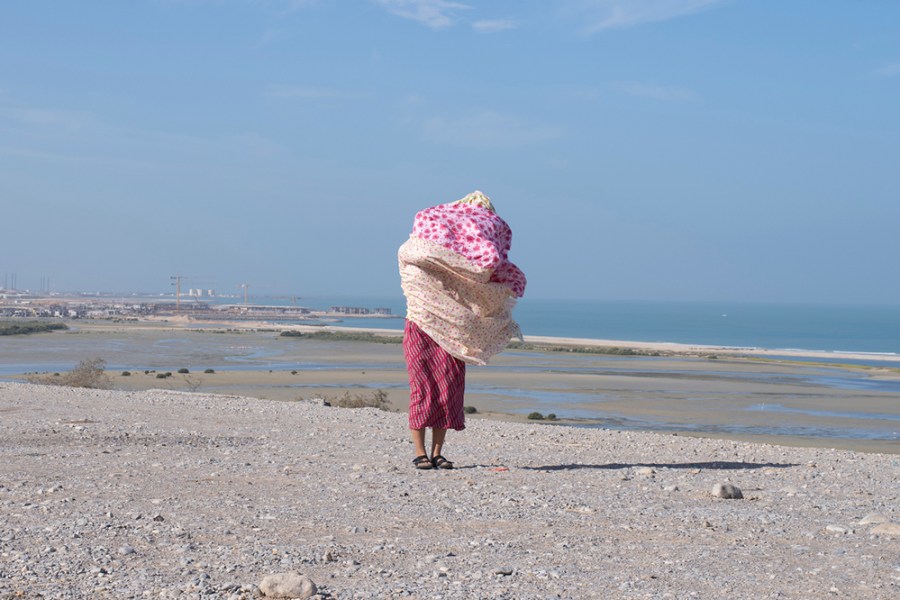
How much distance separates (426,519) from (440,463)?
2.76 meters

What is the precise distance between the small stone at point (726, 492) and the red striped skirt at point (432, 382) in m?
2.33

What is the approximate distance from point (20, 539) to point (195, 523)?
1.01m

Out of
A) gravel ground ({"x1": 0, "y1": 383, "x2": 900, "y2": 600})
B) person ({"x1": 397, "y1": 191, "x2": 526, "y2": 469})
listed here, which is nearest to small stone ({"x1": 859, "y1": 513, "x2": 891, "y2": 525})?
gravel ground ({"x1": 0, "y1": 383, "x2": 900, "y2": 600})

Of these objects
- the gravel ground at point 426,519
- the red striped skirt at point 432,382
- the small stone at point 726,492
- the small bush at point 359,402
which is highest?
the red striped skirt at point 432,382

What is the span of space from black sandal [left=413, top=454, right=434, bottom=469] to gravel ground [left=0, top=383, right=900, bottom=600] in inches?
5.6

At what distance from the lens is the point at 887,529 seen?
702 cm

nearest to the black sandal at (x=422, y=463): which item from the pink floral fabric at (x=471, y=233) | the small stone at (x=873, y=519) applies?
the pink floral fabric at (x=471, y=233)

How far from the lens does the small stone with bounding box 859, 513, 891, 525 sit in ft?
24.0

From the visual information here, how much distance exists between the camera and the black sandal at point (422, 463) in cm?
971

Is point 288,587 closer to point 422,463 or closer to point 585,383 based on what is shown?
point 422,463

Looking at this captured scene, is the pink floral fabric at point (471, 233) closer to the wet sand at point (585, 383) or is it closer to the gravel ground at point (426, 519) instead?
the gravel ground at point (426, 519)

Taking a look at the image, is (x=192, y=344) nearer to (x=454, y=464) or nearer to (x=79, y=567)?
(x=454, y=464)

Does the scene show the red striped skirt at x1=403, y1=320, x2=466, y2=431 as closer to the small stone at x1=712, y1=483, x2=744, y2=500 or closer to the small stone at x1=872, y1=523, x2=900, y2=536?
the small stone at x1=712, y1=483, x2=744, y2=500

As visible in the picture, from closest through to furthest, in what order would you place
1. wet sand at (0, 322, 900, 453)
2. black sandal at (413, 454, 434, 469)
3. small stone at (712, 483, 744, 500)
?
small stone at (712, 483, 744, 500)
black sandal at (413, 454, 434, 469)
wet sand at (0, 322, 900, 453)
